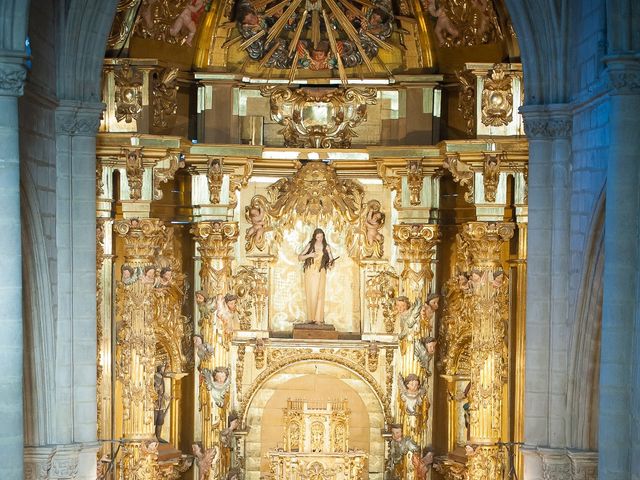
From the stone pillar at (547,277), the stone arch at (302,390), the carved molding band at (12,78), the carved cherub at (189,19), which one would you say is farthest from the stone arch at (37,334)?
the stone pillar at (547,277)

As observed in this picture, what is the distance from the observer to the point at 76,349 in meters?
22.2

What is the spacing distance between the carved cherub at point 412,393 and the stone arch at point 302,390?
37.7 inches

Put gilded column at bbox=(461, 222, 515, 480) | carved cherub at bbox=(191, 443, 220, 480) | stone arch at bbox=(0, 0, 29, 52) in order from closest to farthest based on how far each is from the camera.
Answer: stone arch at bbox=(0, 0, 29, 52)
gilded column at bbox=(461, 222, 515, 480)
carved cherub at bbox=(191, 443, 220, 480)

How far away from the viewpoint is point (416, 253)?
89.1 ft

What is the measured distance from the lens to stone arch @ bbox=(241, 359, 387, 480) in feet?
91.0

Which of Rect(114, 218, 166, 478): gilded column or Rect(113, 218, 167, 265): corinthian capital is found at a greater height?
Rect(113, 218, 167, 265): corinthian capital

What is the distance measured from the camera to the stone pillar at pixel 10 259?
1753 centimetres

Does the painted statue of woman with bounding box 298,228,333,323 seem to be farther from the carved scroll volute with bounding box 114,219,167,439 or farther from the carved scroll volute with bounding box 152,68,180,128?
the carved scroll volute with bounding box 152,68,180,128

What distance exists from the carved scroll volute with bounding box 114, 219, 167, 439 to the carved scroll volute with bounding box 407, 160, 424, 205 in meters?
5.11

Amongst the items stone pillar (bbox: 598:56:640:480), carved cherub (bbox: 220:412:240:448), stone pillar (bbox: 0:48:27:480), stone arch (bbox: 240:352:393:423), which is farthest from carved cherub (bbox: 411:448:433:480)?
stone pillar (bbox: 0:48:27:480)

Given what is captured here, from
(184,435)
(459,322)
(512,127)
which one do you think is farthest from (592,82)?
(184,435)

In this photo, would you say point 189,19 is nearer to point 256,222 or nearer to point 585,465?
point 256,222

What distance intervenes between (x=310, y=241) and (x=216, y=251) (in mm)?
2202

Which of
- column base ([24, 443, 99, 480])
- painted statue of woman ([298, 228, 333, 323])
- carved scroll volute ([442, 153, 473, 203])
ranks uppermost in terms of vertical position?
carved scroll volute ([442, 153, 473, 203])
